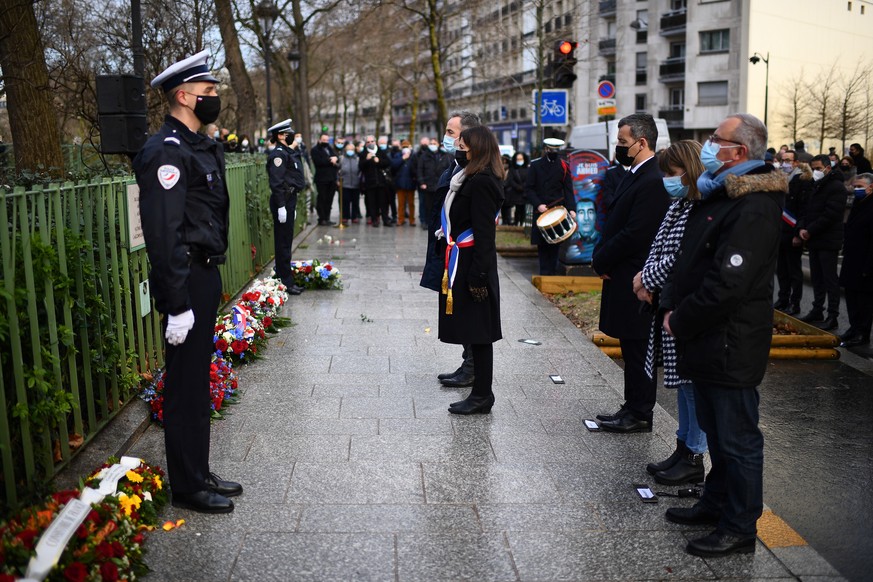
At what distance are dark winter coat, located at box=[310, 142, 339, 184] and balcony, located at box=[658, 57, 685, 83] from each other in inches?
1790

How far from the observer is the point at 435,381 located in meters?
7.26

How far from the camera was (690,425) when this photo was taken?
507 cm

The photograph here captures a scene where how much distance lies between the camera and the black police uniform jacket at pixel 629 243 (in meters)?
5.70

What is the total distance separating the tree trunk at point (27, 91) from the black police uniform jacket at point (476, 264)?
16.3 ft

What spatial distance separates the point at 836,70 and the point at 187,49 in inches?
2203

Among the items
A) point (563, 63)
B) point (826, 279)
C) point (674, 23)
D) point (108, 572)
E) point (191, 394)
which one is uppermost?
point (674, 23)

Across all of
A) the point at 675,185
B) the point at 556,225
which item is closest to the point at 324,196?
the point at 556,225

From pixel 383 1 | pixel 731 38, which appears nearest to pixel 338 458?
pixel 383 1

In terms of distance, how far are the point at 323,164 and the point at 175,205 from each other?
17.3 meters

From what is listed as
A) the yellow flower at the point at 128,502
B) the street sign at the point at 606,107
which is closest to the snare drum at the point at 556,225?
the street sign at the point at 606,107

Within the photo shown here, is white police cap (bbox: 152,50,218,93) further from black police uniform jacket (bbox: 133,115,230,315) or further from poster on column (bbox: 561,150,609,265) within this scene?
poster on column (bbox: 561,150,609,265)

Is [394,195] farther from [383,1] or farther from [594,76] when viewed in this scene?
[594,76]

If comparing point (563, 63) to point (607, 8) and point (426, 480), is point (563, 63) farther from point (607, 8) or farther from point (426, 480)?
point (607, 8)

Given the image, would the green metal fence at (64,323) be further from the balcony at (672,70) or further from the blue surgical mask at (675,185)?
the balcony at (672,70)
